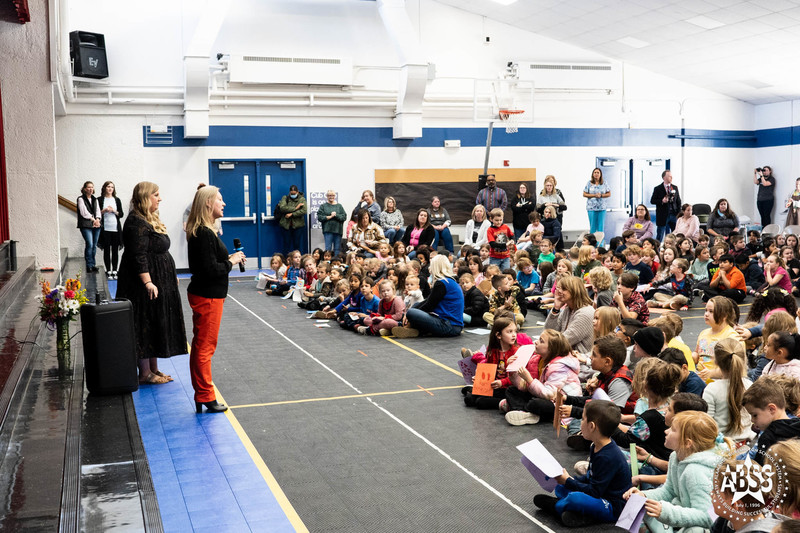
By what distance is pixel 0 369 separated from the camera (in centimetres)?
496

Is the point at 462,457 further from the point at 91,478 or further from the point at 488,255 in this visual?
the point at 488,255

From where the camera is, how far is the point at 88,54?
15344 millimetres

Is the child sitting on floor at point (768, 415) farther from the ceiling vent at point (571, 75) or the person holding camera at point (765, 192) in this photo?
the person holding camera at point (765, 192)

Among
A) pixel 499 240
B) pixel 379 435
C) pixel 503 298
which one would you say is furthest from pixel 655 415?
pixel 499 240

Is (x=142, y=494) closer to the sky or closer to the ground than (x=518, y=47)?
closer to the ground

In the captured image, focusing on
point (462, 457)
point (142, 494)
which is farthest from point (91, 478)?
point (462, 457)

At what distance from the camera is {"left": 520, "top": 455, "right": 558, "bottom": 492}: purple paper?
428 centimetres

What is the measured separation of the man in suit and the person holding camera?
3.56 m

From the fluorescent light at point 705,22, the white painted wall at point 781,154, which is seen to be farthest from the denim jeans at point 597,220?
the white painted wall at point 781,154

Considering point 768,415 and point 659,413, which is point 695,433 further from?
point 659,413

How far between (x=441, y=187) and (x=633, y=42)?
17.7 ft

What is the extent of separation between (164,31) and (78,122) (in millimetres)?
2590

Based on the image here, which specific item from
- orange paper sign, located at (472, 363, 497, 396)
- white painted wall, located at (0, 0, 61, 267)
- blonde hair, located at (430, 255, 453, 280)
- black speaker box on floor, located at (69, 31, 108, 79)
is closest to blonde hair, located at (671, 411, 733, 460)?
orange paper sign, located at (472, 363, 497, 396)

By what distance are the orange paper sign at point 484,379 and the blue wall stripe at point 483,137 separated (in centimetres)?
1205
